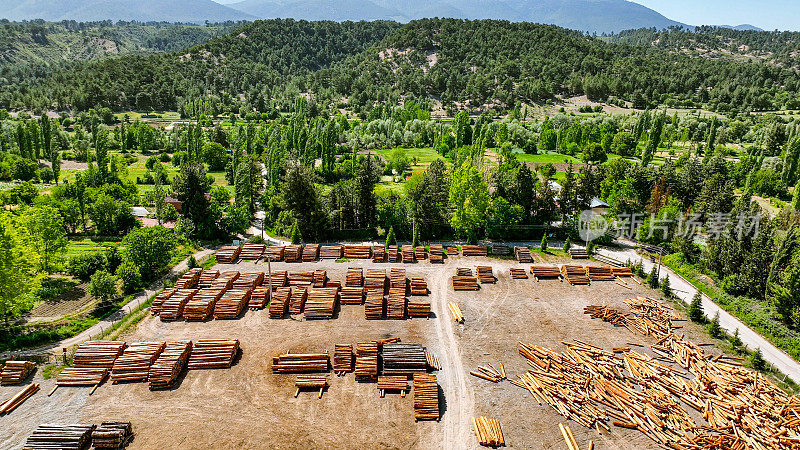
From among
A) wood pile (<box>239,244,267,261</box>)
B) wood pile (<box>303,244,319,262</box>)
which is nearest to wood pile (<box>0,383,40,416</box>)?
wood pile (<box>239,244,267,261</box>)

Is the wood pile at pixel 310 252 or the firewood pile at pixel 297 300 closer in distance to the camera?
the firewood pile at pixel 297 300

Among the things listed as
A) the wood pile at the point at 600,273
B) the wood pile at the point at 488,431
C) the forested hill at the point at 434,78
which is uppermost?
the forested hill at the point at 434,78

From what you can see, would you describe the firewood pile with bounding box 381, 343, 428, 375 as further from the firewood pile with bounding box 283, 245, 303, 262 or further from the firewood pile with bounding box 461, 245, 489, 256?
the firewood pile with bounding box 461, 245, 489, 256

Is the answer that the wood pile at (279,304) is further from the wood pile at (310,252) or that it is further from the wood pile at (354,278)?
the wood pile at (310,252)

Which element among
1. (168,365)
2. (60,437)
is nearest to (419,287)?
(168,365)

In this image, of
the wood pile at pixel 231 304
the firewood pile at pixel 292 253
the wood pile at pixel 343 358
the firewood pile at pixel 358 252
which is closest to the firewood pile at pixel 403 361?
the wood pile at pixel 343 358
